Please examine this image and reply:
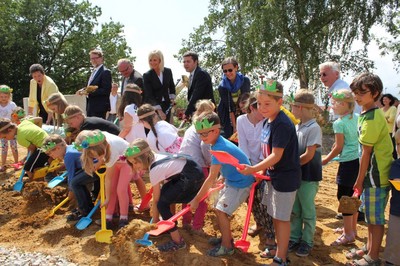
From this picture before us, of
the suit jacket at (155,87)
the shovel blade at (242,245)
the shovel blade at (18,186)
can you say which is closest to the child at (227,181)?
the shovel blade at (242,245)

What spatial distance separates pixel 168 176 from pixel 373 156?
6.11 feet

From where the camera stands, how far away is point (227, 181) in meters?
3.69

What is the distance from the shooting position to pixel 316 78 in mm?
Result: 18641

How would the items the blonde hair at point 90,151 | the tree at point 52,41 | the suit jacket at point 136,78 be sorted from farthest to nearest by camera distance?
1. the tree at point 52,41
2. the suit jacket at point 136,78
3. the blonde hair at point 90,151

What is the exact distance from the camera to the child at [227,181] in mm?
3533

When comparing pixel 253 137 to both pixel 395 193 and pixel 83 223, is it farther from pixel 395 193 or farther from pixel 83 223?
pixel 83 223

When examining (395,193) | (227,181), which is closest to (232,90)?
(227,181)

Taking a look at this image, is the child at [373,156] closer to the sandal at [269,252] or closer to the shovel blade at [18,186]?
the sandal at [269,252]

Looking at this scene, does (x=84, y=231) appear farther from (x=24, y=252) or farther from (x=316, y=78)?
(x=316, y=78)

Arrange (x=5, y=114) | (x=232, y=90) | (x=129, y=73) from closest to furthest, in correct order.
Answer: (x=232, y=90), (x=129, y=73), (x=5, y=114)

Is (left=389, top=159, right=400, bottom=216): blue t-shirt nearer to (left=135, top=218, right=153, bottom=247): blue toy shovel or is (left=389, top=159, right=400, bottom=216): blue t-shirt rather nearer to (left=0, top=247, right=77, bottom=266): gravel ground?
(left=135, top=218, right=153, bottom=247): blue toy shovel

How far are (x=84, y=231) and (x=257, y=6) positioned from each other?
15.2 meters

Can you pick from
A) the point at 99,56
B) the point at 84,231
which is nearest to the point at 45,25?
the point at 99,56

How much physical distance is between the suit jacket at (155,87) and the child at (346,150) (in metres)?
2.76
